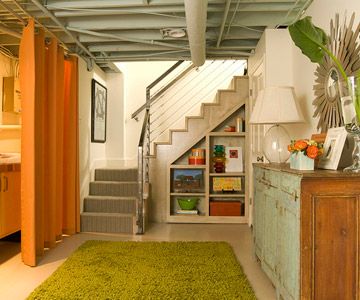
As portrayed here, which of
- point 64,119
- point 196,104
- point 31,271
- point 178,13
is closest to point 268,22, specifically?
point 178,13

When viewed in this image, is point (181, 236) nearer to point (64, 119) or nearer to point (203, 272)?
point (203, 272)

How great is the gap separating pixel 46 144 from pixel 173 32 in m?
1.87

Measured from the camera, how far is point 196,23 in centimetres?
288

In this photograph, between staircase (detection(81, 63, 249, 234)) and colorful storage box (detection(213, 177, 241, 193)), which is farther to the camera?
colorful storage box (detection(213, 177, 241, 193))

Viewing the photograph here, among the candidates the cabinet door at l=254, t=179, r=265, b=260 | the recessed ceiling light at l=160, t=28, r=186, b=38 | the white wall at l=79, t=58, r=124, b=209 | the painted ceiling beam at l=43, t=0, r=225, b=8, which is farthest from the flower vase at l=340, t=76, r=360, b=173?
the white wall at l=79, t=58, r=124, b=209

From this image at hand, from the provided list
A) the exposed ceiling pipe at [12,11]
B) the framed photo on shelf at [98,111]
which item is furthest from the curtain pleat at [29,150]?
the framed photo on shelf at [98,111]

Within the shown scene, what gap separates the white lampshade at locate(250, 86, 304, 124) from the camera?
2.68 metres

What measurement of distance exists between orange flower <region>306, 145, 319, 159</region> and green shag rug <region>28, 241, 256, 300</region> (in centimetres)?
108

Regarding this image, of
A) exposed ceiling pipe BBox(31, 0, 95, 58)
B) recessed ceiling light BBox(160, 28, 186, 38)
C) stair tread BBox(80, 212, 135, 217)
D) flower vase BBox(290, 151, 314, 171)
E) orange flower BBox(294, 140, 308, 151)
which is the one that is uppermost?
recessed ceiling light BBox(160, 28, 186, 38)

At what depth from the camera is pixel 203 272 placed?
2.74m

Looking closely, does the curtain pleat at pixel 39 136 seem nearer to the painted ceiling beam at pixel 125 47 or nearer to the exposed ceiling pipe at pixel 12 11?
the exposed ceiling pipe at pixel 12 11

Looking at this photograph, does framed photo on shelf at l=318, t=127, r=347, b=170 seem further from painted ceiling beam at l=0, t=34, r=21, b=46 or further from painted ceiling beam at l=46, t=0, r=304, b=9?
painted ceiling beam at l=0, t=34, r=21, b=46

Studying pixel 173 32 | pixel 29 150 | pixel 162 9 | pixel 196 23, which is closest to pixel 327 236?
pixel 196 23

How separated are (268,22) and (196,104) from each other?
7.53ft
